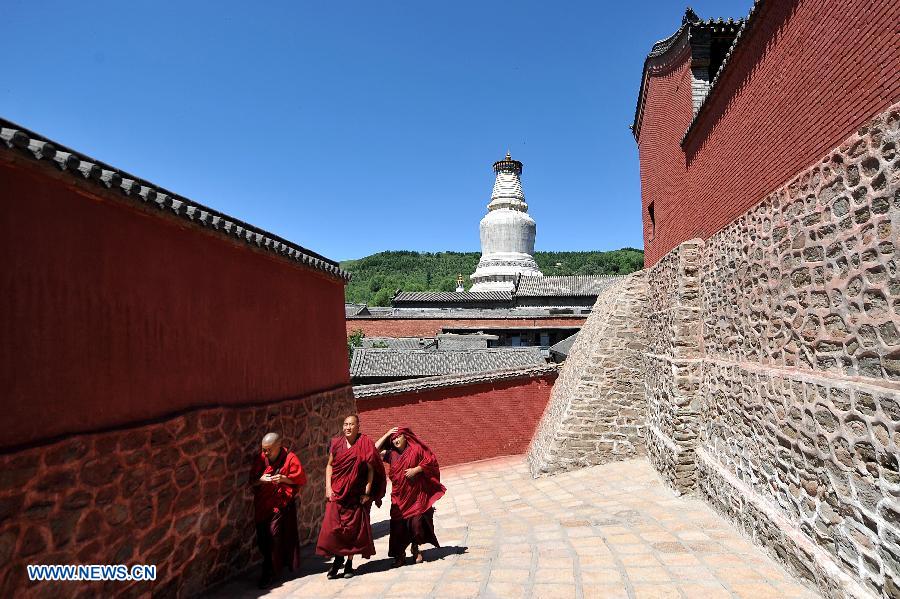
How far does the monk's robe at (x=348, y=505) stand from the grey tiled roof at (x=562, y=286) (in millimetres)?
26219

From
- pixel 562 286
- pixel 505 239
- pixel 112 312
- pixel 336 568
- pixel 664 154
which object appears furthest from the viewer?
pixel 505 239

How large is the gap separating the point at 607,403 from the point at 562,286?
2243 centimetres

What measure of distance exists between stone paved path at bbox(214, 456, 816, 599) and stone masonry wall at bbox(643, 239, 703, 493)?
426 millimetres

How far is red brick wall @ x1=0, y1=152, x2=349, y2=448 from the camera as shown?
2.91 m

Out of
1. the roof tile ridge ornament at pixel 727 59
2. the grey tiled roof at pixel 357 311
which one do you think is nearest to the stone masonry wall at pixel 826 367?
the roof tile ridge ornament at pixel 727 59

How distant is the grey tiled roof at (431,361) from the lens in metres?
16.4

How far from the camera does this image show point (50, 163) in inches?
117

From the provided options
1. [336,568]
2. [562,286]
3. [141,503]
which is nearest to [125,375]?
[141,503]

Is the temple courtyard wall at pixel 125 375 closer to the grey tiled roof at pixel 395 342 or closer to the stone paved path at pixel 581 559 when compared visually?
the stone paved path at pixel 581 559

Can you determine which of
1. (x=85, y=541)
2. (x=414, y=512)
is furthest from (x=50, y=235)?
(x=414, y=512)

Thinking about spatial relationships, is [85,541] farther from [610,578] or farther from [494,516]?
[494,516]

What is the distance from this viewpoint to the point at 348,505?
4.63 m

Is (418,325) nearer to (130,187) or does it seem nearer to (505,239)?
(505,239)

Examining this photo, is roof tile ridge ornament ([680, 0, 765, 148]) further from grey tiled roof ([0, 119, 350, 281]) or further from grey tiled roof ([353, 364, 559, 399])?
grey tiled roof ([353, 364, 559, 399])
